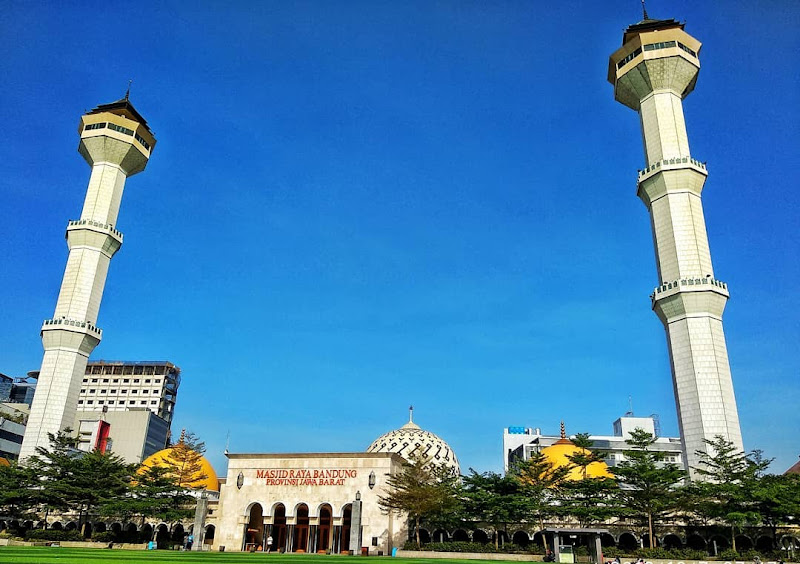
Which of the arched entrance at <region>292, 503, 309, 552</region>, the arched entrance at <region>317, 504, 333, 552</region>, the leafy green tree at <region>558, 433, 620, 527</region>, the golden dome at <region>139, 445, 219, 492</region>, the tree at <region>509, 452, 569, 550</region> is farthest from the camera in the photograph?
the golden dome at <region>139, 445, 219, 492</region>

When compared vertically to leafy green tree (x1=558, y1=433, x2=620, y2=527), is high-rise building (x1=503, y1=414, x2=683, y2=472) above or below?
above

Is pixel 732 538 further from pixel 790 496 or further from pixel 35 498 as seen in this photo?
pixel 35 498

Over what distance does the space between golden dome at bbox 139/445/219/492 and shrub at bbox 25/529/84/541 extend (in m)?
6.61

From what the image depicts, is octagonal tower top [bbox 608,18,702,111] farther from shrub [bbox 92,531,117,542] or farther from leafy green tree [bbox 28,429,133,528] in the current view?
shrub [bbox 92,531,117,542]

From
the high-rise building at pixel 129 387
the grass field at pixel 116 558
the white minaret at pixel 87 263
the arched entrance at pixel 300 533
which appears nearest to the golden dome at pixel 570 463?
the grass field at pixel 116 558

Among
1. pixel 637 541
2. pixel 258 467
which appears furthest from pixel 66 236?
pixel 637 541

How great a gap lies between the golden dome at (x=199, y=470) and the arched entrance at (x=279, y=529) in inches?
267

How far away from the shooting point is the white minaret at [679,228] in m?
39.4

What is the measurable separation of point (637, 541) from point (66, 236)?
52.6 m

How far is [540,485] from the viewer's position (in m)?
38.2

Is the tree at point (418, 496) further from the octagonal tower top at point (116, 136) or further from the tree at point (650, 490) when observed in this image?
the octagonal tower top at point (116, 136)

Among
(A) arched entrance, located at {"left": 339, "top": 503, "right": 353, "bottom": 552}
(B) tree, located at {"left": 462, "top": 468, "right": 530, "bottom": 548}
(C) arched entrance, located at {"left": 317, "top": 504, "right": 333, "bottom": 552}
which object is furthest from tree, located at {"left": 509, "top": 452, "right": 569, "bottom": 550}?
(C) arched entrance, located at {"left": 317, "top": 504, "right": 333, "bottom": 552}

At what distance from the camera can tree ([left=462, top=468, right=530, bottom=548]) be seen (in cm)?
3709

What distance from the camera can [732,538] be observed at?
34.2 meters
